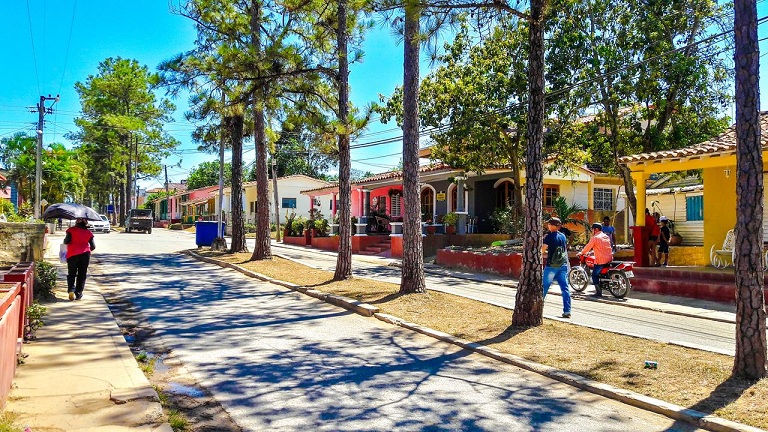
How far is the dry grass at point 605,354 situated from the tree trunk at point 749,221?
0.33m

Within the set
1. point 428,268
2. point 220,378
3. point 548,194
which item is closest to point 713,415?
point 220,378

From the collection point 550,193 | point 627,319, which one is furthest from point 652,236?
point 550,193

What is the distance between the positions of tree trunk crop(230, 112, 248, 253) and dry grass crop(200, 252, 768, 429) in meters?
11.2

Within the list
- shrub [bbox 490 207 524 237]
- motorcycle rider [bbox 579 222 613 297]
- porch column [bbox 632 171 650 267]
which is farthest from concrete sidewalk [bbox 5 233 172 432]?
shrub [bbox 490 207 524 237]

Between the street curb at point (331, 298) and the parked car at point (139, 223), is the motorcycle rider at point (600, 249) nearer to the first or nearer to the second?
the street curb at point (331, 298)

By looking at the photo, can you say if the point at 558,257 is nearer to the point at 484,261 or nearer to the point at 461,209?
the point at 484,261

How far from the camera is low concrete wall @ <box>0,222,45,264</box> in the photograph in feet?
42.1

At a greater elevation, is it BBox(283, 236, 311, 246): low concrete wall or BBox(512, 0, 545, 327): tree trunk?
BBox(512, 0, 545, 327): tree trunk

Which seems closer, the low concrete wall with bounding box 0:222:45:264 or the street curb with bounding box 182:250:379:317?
the street curb with bounding box 182:250:379:317

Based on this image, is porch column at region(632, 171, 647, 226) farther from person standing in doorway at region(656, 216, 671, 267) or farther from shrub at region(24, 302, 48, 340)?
shrub at region(24, 302, 48, 340)

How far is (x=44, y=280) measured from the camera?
10.7 metres

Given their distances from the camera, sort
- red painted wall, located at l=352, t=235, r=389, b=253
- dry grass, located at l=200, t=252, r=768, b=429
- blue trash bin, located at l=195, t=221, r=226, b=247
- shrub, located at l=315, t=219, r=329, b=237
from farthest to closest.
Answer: shrub, located at l=315, t=219, r=329, b=237 < red painted wall, located at l=352, t=235, r=389, b=253 < blue trash bin, located at l=195, t=221, r=226, b=247 < dry grass, located at l=200, t=252, r=768, b=429

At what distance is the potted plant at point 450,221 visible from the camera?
24219 millimetres

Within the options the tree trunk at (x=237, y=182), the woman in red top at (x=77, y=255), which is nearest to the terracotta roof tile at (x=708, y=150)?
the woman in red top at (x=77, y=255)
